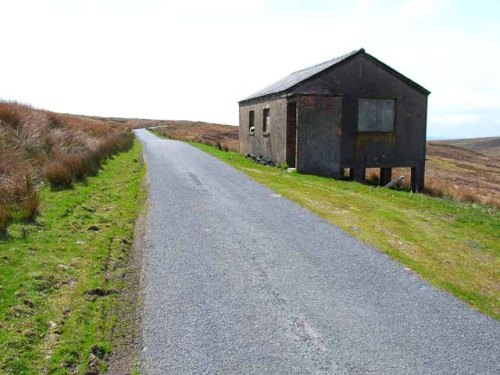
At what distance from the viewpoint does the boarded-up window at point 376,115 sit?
17188mm

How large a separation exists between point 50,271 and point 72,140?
39.5ft

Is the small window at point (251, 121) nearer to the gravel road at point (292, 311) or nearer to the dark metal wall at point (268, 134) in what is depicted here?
the dark metal wall at point (268, 134)

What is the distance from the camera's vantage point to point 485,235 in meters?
8.35

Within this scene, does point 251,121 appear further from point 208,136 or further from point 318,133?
point 208,136

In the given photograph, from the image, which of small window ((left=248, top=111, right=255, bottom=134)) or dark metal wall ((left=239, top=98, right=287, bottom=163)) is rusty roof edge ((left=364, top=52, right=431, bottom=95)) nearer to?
dark metal wall ((left=239, top=98, right=287, bottom=163))

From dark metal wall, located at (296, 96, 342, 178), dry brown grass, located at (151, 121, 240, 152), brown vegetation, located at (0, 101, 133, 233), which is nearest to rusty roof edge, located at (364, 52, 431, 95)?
dark metal wall, located at (296, 96, 342, 178)

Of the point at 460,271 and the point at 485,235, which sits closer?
the point at 460,271

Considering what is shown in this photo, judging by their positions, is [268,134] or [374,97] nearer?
[374,97]

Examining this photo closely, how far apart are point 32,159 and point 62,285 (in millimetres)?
8153

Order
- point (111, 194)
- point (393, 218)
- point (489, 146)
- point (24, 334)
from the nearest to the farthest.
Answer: point (24, 334) → point (393, 218) → point (111, 194) → point (489, 146)

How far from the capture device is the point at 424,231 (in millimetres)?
8258

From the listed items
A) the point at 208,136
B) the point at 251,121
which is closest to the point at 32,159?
the point at 251,121

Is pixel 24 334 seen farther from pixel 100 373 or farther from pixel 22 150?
pixel 22 150

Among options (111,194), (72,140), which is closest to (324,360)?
(111,194)
